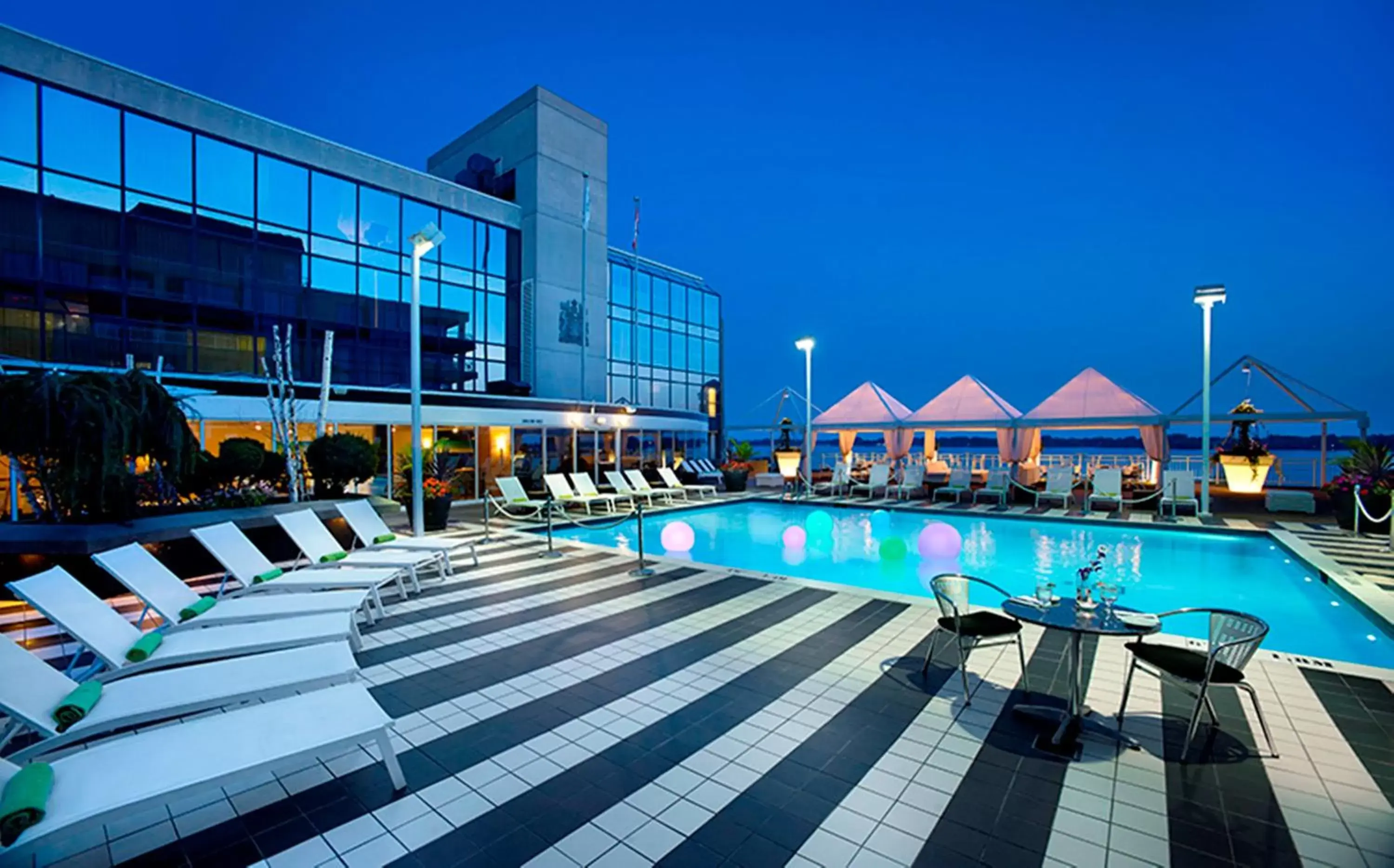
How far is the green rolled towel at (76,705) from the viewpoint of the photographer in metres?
2.71

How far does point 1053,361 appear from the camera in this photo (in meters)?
81.4

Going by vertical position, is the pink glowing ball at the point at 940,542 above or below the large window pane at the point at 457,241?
below

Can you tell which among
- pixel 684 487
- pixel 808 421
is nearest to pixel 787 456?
pixel 808 421

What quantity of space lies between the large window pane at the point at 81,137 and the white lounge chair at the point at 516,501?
412 inches

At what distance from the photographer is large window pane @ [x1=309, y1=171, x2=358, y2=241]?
51.7 ft

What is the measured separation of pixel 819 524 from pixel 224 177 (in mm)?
16001

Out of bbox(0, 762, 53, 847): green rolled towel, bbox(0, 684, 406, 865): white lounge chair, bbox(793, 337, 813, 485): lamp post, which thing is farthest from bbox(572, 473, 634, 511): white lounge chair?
bbox(0, 762, 53, 847): green rolled towel

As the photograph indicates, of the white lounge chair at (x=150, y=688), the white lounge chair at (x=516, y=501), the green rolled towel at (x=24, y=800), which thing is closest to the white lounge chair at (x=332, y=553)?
the white lounge chair at (x=150, y=688)

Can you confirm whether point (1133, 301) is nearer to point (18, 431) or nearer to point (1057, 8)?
point (1057, 8)

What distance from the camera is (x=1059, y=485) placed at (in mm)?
14430

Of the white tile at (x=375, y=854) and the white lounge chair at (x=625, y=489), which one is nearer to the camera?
the white tile at (x=375, y=854)

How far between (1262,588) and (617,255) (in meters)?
21.9

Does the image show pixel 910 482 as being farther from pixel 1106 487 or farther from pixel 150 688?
pixel 150 688

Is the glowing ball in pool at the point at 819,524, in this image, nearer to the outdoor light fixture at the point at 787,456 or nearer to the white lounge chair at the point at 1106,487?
the outdoor light fixture at the point at 787,456
